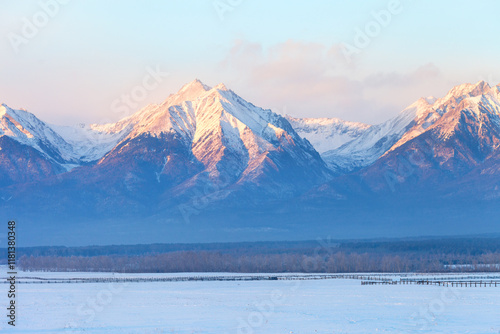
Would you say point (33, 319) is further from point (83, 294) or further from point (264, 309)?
point (83, 294)

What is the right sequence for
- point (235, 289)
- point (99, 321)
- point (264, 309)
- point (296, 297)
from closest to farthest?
point (99, 321) → point (264, 309) → point (296, 297) → point (235, 289)

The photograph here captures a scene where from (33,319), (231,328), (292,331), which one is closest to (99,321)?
(33,319)

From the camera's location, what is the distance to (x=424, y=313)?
11831 cm

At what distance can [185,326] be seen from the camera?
10675 cm

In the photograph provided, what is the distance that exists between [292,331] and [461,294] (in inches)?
2172

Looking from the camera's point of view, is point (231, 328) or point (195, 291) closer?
point (231, 328)

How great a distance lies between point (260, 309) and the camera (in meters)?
127

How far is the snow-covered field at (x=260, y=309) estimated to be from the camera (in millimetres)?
105312

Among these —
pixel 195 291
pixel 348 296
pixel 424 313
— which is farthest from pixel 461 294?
pixel 195 291

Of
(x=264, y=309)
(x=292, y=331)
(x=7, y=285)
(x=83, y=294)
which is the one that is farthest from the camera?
(x=7, y=285)

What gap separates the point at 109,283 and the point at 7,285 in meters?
19.9

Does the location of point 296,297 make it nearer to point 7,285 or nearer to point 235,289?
A: point 235,289

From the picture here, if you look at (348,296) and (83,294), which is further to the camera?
(83,294)

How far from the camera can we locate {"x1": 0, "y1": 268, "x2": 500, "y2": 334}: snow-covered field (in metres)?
105
